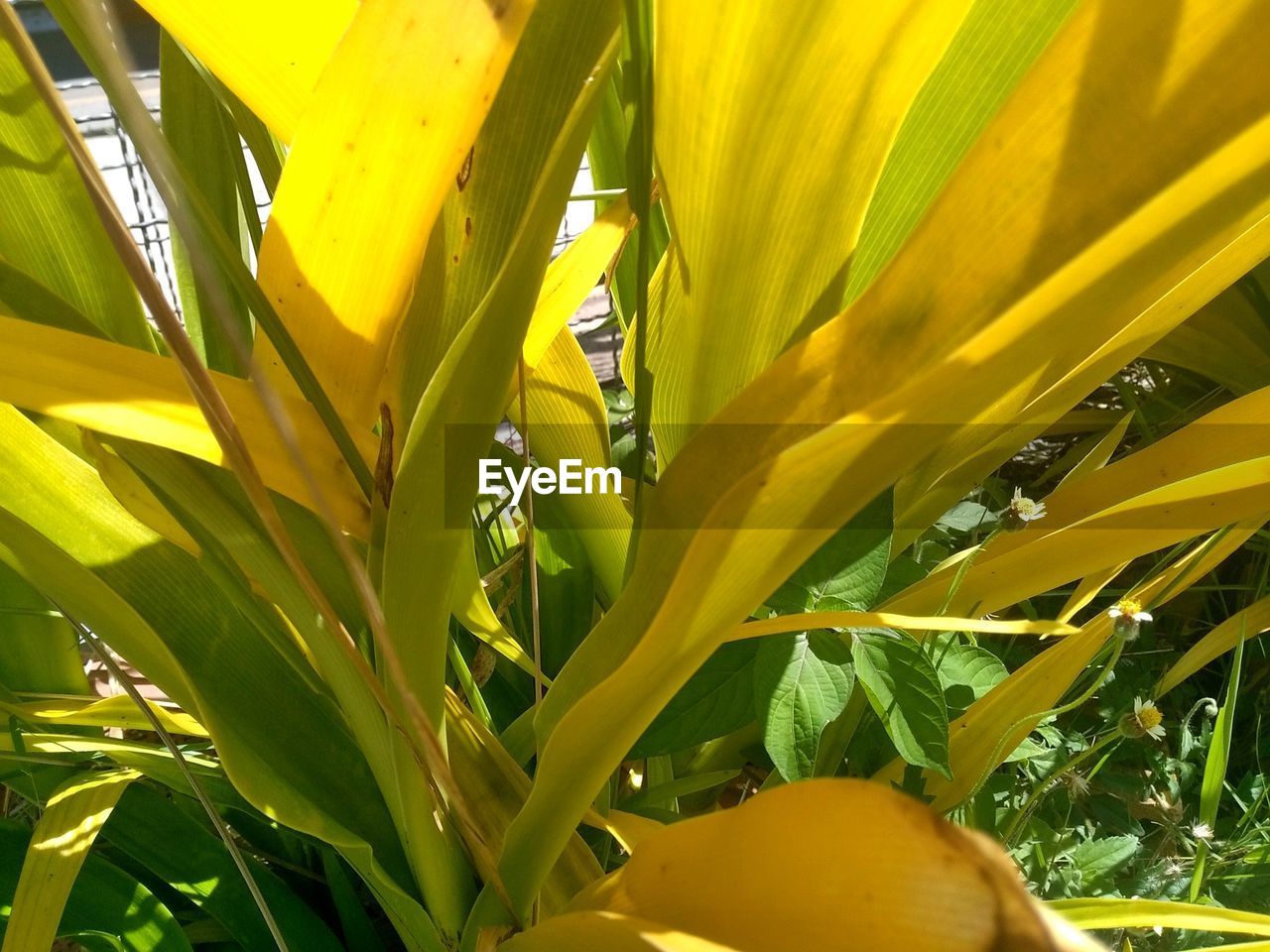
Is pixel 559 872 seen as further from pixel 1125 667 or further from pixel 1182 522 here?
pixel 1125 667

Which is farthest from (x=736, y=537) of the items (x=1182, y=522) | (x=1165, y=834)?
(x=1165, y=834)

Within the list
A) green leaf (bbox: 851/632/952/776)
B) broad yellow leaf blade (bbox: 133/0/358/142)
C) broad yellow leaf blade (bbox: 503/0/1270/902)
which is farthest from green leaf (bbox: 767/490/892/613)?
broad yellow leaf blade (bbox: 133/0/358/142)

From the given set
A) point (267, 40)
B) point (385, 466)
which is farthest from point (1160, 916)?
point (267, 40)

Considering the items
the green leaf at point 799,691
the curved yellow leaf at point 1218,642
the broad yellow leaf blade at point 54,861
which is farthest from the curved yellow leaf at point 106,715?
the curved yellow leaf at point 1218,642

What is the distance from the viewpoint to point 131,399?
0.82 feet

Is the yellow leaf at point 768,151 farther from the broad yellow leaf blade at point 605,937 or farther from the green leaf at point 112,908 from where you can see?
the green leaf at point 112,908

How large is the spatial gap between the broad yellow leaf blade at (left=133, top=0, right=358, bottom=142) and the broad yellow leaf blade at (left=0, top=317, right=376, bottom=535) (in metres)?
0.09

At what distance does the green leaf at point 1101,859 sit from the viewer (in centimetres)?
46

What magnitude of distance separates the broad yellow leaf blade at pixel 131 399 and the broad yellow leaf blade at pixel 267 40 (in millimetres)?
91

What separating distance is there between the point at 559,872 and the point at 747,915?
5.9 inches

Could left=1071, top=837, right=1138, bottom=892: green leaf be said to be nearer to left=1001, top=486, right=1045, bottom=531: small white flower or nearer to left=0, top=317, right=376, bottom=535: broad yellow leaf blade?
left=1001, top=486, right=1045, bottom=531: small white flower

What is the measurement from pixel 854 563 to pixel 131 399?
0.26 metres

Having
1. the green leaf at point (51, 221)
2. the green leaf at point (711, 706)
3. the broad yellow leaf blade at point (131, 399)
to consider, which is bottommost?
the green leaf at point (711, 706)

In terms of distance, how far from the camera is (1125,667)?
0.61 meters
